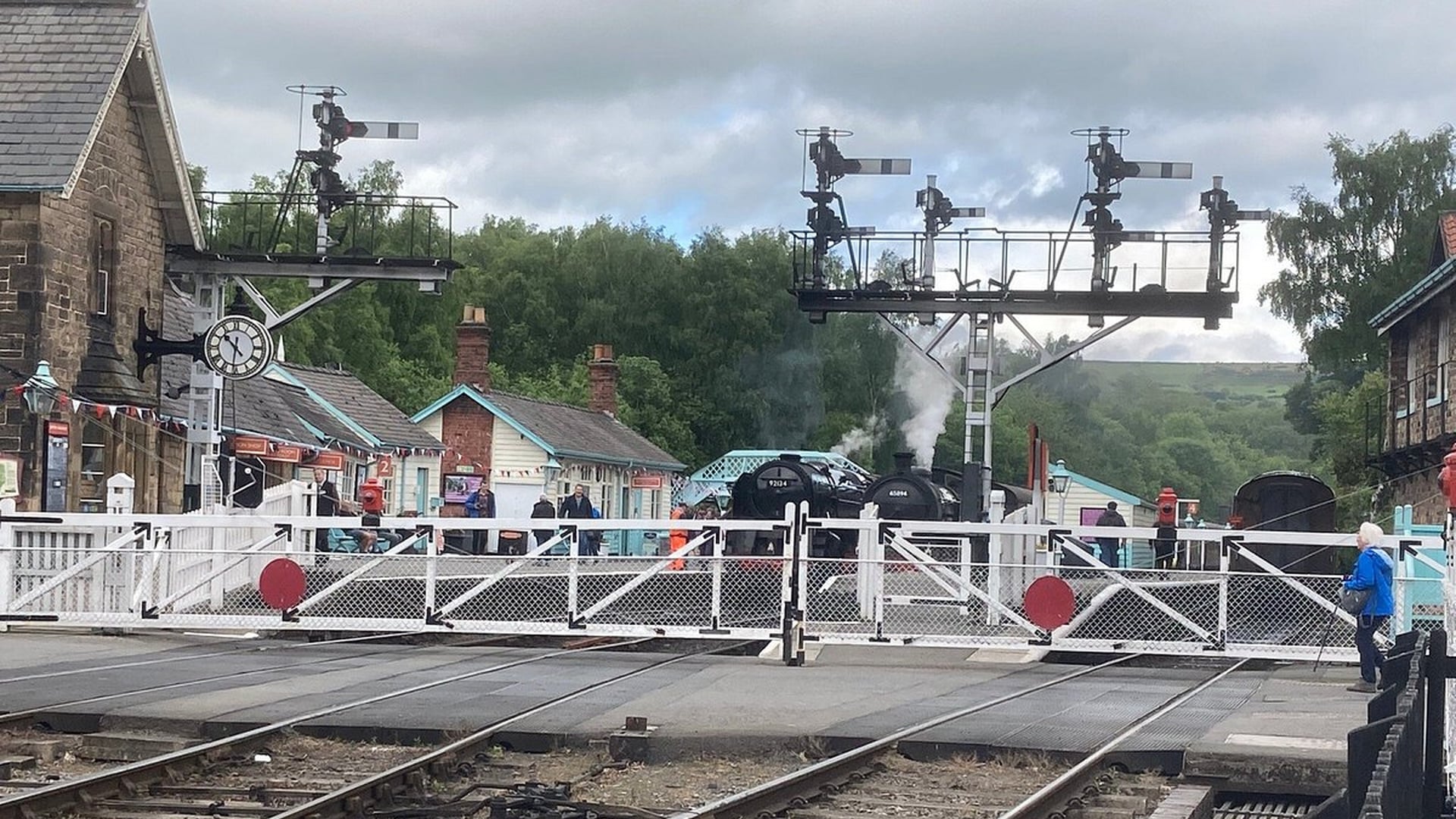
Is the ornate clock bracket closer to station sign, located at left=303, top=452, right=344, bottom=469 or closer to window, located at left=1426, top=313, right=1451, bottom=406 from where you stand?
station sign, located at left=303, top=452, right=344, bottom=469

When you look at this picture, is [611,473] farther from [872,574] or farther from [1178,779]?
[1178,779]

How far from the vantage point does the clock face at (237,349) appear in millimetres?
24641

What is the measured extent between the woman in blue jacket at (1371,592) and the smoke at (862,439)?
170ft

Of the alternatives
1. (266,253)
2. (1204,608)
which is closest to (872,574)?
(1204,608)

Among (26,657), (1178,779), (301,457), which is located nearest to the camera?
(1178,779)

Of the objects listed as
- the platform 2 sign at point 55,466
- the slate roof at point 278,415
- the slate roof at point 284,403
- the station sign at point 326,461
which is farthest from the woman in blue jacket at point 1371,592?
the station sign at point 326,461

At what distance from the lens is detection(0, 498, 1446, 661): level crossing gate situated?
56.9 ft

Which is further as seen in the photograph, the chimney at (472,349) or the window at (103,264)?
the chimney at (472,349)

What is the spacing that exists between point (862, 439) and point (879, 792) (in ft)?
196

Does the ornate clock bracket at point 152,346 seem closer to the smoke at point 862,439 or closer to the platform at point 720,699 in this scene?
the platform at point 720,699

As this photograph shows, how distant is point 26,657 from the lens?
1669cm

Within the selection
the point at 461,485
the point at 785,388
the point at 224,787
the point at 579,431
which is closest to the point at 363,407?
the point at 461,485

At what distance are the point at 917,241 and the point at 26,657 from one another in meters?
15.4

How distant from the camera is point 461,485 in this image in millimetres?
42500
